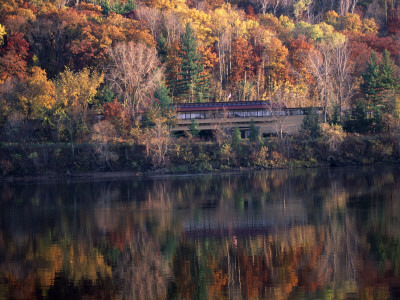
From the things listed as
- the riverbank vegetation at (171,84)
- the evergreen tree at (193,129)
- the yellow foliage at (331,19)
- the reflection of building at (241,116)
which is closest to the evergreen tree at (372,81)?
the riverbank vegetation at (171,84)

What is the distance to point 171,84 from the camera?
2987 inches

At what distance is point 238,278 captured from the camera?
1947 centimetres

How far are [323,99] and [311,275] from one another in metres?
50.4

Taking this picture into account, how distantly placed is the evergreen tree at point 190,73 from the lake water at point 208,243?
1271 inches

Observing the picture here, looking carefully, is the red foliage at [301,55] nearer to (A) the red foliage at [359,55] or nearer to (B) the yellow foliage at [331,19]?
(A) the red foliage at [359,55]

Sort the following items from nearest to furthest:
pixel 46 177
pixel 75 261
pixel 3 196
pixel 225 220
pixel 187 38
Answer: pixel 75 261, pixel 225 220, pixel 3 196, pixel 46 177, pixel 187 38

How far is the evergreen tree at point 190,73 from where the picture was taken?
73688mm

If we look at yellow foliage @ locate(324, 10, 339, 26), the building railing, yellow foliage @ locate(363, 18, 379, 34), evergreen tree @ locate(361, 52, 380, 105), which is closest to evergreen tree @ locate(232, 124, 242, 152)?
the building railing

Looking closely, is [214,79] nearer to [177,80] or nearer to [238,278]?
[177,80]

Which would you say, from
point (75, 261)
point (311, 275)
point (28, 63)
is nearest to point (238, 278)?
point (311, 275)

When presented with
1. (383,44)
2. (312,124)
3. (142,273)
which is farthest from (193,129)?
(142,273)

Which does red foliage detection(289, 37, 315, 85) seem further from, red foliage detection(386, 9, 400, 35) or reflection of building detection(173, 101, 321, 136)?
red foliage detection(386, 9, 400, 35)

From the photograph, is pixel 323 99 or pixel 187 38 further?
pixel 187 38

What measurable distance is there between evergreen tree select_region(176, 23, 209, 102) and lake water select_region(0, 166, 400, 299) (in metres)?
32.3
